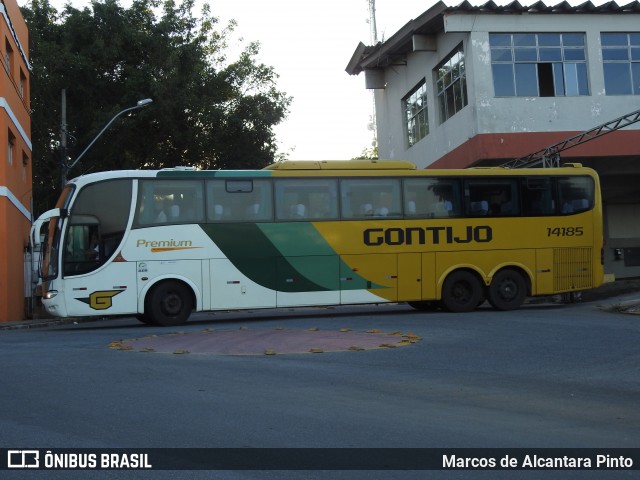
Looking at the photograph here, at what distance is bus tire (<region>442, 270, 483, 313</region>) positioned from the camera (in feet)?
64.8

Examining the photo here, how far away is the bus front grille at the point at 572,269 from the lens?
2036 cm

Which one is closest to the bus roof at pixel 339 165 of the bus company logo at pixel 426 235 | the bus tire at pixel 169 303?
the bus company logo at pixel 426 235

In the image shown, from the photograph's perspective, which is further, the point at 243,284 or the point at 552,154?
the point at 552,154

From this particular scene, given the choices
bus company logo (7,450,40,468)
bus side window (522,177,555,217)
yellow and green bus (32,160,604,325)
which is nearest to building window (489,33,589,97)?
yellow and green bus (32,160,604,325)

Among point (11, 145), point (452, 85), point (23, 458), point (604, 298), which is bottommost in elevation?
point (23, 458)

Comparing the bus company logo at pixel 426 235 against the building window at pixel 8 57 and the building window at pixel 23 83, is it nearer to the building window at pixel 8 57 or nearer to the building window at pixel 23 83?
the building window at pixel 8 57

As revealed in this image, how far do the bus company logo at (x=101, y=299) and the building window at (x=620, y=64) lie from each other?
18.1 metres

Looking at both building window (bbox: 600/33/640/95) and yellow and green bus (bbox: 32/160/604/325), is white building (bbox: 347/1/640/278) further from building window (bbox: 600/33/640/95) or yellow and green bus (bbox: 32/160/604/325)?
yellow and green bus (bbox: 32/160/604/325)

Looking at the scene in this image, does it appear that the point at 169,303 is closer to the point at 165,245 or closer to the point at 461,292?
the point at 165,245

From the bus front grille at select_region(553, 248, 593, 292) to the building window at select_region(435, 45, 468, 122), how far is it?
9.10 m

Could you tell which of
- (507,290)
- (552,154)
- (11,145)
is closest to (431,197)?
(507,290)

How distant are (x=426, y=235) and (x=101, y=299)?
745cm

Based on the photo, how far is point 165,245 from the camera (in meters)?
18.0

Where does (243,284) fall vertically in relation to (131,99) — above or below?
below
